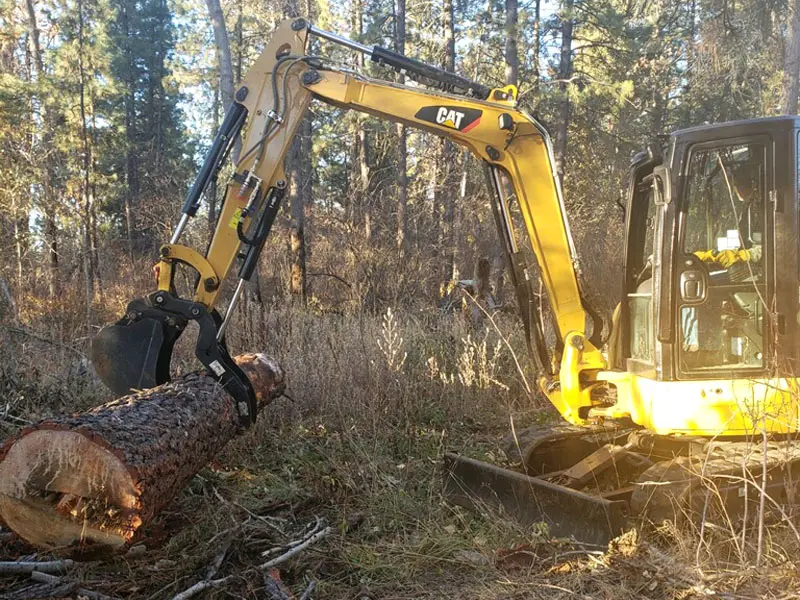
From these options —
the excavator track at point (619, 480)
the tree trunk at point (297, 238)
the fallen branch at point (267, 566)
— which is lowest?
the fallen branch at point (267, 566)

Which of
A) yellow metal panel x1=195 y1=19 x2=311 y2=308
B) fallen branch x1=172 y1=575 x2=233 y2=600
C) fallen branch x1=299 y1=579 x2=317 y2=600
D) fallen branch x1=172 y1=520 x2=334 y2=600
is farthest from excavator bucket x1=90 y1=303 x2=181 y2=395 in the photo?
fallen branch x1=299 y1=579 x2=317 y2=600

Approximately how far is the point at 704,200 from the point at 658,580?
2.38 m

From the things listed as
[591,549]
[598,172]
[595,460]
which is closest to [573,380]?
[595,460]

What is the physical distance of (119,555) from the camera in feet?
12.0

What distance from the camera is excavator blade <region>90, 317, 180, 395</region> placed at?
473cm

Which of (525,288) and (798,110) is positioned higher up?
(798,110)

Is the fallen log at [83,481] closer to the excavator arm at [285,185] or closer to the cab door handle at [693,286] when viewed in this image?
the excavator arm at [285,185]

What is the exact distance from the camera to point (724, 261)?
4414 mm

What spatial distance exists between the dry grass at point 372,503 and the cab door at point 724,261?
43.1 inches

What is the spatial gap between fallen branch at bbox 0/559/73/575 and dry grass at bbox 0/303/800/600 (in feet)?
0.36

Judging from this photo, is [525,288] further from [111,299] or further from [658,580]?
[111,299]

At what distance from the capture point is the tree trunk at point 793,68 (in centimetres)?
1278

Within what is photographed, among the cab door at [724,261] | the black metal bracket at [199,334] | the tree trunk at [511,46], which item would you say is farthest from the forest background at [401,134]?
the cab door at [724,261]

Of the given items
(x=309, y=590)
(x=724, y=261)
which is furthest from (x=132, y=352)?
(x=724, y=261)
